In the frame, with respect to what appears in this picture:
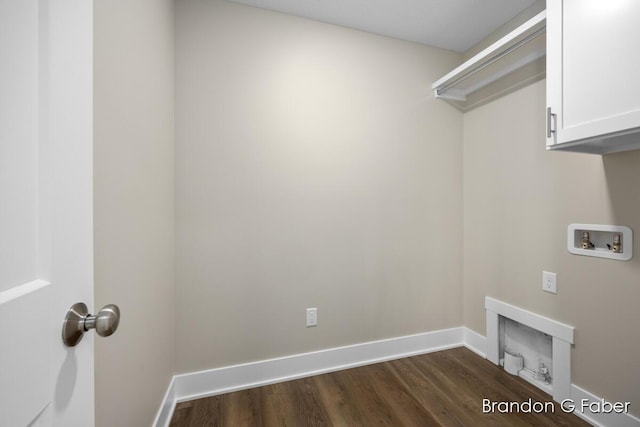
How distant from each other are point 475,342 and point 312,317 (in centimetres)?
138

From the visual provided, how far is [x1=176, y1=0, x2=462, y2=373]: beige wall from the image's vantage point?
1.65 m

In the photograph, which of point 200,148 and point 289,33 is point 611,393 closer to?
point 200,148

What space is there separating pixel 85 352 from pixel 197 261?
1.18 meters

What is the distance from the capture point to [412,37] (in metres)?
2.06

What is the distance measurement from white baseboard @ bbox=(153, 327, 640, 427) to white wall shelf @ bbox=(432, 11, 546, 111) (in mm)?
1913

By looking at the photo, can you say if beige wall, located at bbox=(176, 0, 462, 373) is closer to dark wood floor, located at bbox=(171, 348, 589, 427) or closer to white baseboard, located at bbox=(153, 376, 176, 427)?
white baseboard, located at bbox=(153, 376, 176, 427)

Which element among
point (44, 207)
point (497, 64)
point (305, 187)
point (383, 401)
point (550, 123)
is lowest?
point (383, 401)

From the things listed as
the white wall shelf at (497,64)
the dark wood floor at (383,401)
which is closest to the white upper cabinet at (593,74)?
the white wall shelf at (497,64)

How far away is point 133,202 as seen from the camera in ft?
3.40

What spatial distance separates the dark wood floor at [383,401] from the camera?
1442 mm

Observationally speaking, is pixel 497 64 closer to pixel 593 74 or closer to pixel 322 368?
pixel 593 74

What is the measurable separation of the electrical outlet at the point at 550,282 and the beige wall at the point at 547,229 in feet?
0.08

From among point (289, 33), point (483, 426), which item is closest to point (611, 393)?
point (483, 426)

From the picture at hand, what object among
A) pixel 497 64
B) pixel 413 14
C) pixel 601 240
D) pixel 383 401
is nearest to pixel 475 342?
pixel 383 401
